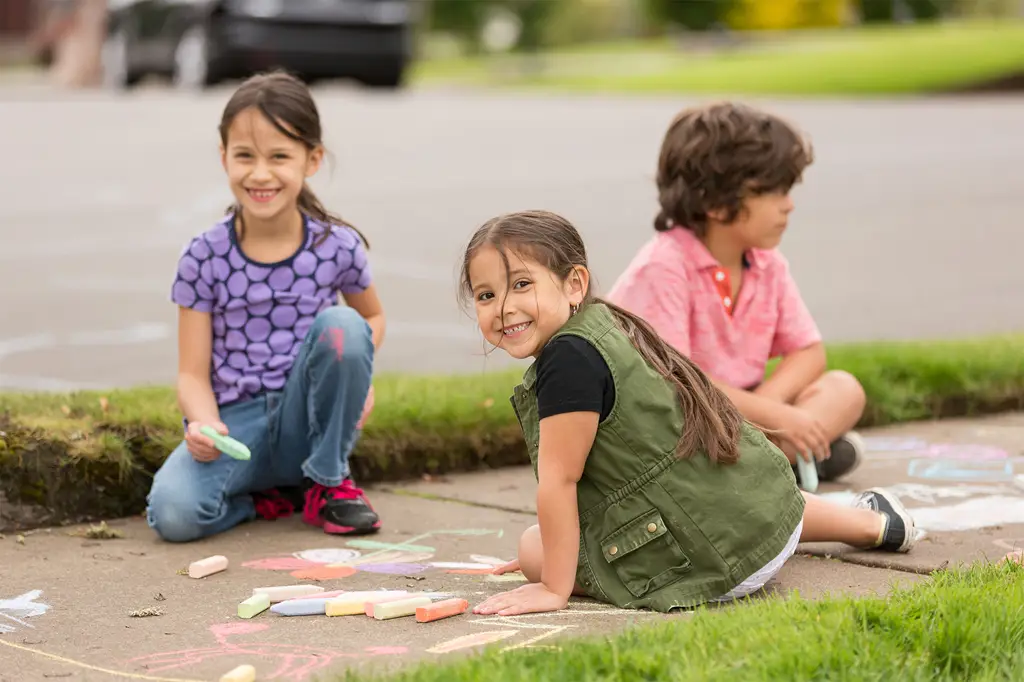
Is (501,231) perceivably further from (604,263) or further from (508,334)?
(604,263)

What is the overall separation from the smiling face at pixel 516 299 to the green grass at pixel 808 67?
18.4m

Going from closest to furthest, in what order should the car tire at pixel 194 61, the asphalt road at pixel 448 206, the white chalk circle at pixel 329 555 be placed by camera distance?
the white chalk circle at pixel 329 555
the asphalt road at pixel 448 206
the car tire at pixel 194 61

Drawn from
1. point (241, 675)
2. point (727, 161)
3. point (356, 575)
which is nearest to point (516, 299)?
point (356, 575)

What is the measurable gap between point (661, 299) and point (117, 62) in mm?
17137

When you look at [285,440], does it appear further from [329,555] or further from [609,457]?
[609,457]

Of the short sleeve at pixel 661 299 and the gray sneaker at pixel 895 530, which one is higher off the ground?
the short sleeve at pixel 661 299

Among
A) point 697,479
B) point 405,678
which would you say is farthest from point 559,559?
point 405,678

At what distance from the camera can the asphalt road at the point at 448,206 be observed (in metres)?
7.55

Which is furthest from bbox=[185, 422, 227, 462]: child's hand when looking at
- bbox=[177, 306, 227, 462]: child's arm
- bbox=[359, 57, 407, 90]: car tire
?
bbox=[359, 57, 407, 90]: car tire

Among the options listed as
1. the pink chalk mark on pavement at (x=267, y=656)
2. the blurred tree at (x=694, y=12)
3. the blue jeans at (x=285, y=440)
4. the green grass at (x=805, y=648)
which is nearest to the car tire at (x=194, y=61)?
the blue jeans at (x=285, y=440)

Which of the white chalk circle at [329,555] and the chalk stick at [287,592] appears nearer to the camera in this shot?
the chalk stick at [287,592]

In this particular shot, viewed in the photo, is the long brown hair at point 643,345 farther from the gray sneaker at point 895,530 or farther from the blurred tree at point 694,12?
the blurred tree at point 694,12

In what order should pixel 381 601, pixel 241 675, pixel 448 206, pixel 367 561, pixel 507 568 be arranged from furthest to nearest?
pixel 448 206 < pixel 367 561 < pixel 507 568 < pixel 381 601 < pixel 241 675

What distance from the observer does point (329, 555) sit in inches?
150
